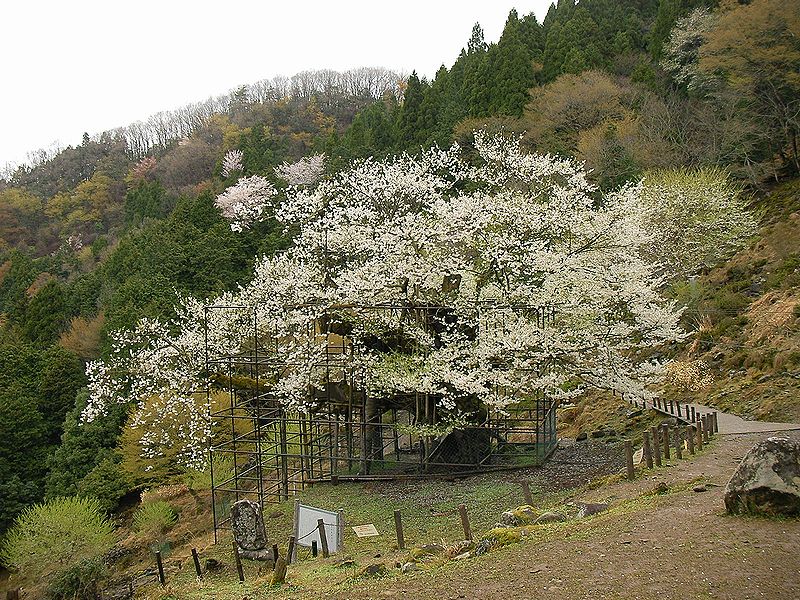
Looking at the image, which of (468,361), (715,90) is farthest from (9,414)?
(715,90)

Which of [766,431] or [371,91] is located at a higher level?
[371,91]

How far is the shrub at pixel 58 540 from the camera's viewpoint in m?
17.0

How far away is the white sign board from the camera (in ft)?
31.7

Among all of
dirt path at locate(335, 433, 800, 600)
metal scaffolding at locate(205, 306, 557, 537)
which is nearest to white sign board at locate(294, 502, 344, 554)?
dirt path at locate(335, 433, 800, 600)

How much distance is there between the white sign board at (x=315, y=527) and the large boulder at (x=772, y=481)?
5.56m

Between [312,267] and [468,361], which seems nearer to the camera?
[468,361]

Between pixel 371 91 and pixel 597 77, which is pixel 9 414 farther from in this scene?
pixel 371 91

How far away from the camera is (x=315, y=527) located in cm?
971

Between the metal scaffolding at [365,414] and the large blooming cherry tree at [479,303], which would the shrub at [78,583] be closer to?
the metal scaffolding at [365,414]

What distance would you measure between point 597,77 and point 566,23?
7205mm

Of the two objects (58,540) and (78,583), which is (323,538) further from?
(58,540)

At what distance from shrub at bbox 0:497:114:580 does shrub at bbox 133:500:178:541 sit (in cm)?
97

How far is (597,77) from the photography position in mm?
32000

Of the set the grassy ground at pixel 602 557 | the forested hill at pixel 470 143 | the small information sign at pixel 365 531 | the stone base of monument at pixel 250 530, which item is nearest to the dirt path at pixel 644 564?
the grassy ground at pixel 602 557
